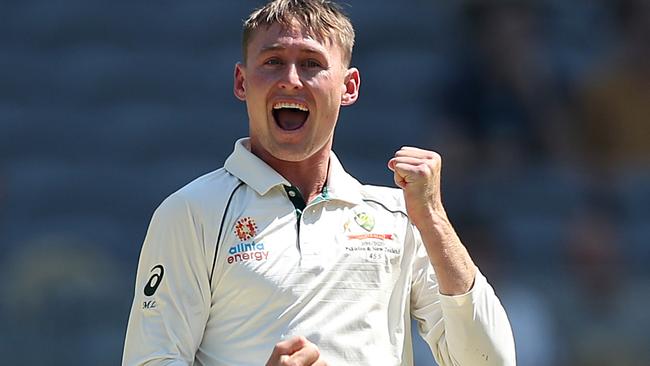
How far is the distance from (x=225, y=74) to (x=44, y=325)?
1.75 meters

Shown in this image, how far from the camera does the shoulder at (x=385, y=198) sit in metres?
3.02

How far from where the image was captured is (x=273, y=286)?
2799 mm

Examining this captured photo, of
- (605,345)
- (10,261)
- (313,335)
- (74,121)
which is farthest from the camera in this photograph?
(74,121)

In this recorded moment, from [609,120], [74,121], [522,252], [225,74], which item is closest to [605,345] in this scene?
[522,252]

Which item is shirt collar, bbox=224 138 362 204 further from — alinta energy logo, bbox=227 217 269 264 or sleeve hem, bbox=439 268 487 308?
sleeve hem, bbox=439 268 487 308

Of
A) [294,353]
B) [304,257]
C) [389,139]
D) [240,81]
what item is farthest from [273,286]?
[389,139]

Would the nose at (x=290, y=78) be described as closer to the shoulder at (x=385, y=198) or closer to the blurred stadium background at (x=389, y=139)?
the shoulder at (x=385, y=198)

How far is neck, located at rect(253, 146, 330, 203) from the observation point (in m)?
2.99

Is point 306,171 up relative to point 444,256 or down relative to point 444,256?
up

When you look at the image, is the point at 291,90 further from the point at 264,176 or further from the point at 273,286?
the point at 273,286

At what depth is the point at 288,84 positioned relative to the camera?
2904mm

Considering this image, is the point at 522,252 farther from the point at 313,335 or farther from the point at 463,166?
the point at 313,335

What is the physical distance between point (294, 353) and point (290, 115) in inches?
23.6

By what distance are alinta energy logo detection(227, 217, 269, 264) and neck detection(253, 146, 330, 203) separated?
0.19 m
